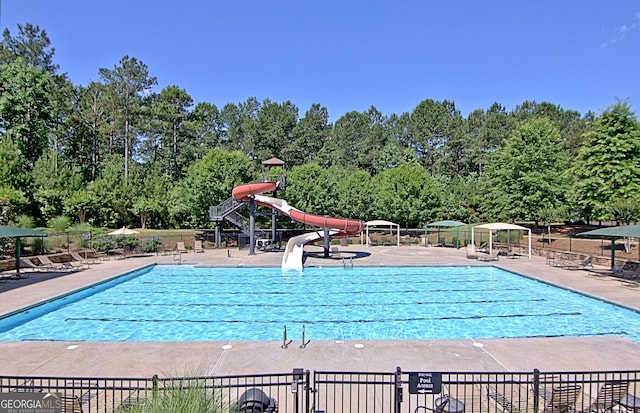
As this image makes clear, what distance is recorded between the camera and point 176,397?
14.2 feet

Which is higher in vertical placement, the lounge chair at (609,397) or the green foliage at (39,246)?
the green foliage at (39,246)

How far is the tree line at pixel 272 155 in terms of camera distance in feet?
102

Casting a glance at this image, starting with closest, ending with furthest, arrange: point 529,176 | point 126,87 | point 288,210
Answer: point 288,210 < point 529,176 < point 126,87

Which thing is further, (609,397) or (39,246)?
(39,246)

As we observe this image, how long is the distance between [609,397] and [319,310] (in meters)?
8.86

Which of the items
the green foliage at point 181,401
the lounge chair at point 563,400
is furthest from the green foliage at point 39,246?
the lounge chair at point 563,400

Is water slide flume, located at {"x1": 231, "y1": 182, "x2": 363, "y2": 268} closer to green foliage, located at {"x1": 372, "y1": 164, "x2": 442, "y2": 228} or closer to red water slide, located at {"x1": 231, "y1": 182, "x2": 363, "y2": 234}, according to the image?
red water slide, located at {"x1": 231, "y1": 182, "x2": 363, "y2": 234}

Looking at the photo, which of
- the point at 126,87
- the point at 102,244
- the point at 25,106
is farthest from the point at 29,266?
the point at 126,87

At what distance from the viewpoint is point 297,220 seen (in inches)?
941

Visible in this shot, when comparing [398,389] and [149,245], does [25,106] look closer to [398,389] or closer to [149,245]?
[149,245]

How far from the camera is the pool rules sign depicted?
178 inches

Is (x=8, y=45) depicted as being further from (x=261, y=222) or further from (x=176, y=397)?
(x=176, y=397)

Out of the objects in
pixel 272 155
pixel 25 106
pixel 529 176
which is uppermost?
pixel 25 106

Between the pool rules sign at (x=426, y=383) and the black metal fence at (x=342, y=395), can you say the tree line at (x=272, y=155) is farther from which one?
the pool rules sign at (x=426, y=383)
